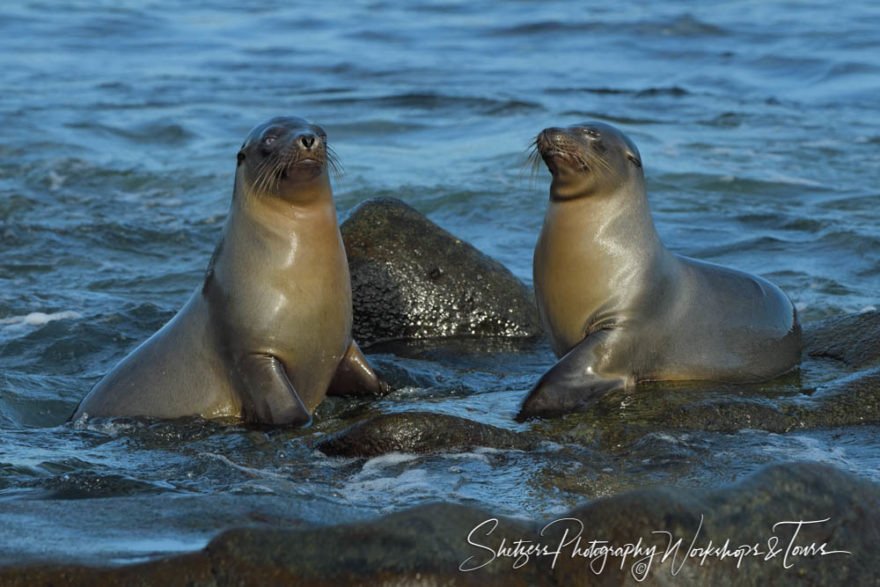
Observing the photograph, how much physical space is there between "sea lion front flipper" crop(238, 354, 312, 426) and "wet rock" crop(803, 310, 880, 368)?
291 centimetres

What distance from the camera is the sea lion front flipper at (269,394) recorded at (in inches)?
244

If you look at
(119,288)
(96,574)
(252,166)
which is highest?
(252,166)

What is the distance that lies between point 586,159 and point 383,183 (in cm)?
725

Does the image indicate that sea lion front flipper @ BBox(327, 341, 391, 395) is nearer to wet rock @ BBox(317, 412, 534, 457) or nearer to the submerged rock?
wet rock @ BBox(317, 412, 534, 457)

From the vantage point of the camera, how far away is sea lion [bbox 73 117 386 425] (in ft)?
21.1

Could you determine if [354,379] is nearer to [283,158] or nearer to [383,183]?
[283,158]

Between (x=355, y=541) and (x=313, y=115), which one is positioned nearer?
(x=355, y=541)

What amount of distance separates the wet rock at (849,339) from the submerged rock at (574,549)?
3.34m

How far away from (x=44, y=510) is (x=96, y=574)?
92cm

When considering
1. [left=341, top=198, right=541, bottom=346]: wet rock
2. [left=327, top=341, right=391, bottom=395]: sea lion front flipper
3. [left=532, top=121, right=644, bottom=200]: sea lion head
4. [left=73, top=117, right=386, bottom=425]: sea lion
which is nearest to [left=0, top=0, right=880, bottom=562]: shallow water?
[left=327, top=341, right=391, bottom=395]: sea lion front flipper

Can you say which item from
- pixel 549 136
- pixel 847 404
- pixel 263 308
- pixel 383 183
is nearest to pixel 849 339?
pixel 847 404

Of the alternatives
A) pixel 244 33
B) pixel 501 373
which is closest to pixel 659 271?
pixel 501 373

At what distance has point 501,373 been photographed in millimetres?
7566

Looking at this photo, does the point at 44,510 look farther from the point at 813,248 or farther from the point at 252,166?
the point at 813,248
